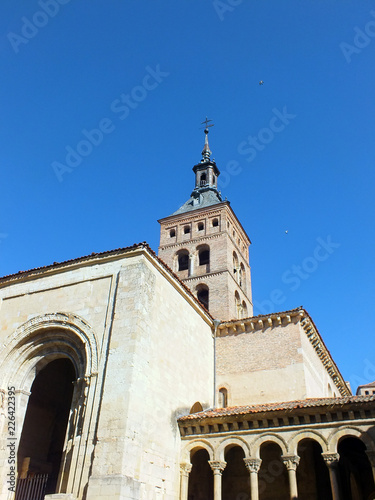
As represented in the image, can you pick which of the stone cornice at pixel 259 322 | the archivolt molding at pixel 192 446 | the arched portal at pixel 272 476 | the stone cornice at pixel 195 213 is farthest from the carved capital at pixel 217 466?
the stone cornice at pixel 195 213

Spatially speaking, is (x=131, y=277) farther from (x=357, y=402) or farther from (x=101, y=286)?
(x=357, y=402)

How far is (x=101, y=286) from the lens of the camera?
15.0 m

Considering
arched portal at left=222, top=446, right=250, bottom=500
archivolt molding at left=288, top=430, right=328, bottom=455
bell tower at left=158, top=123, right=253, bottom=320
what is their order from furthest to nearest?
bell tower at left=158, top=123, right=253, bottom=320 → arched portal at left=222, top=446, right=250, bottom=500 → archivolt molding at left=288, top=430, right=328, bottom=455

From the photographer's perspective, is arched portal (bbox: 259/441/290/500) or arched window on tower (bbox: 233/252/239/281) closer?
arched portal (bbox: 259/441/290/500)

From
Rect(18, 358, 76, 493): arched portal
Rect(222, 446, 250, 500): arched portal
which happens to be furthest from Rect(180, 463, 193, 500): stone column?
Rect(18, 358, 76, 493): arched portal

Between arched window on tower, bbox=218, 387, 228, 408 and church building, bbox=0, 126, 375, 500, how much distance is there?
106mm

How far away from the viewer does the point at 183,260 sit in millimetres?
29578

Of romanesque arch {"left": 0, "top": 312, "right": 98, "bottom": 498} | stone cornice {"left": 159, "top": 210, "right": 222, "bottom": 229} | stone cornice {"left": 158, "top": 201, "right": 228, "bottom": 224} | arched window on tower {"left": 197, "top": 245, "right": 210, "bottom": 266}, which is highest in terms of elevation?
stone cornice {"left": 158, "top": 201, "right": 228, "bottom": 224}

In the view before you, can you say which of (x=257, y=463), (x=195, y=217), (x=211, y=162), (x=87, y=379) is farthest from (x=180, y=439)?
(x=211, y=162)

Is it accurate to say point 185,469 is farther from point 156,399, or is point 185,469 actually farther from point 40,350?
point 40,350

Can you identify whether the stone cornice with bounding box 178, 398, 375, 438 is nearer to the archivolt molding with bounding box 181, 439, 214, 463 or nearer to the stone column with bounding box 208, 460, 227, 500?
the archivolt molding with bounding box 181, 439, 214, 463

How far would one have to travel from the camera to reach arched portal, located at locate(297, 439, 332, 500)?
47.3ft

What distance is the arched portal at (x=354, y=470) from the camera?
1600 centimetres

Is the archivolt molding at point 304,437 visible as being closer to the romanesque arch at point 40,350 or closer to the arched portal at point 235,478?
the arched portal at point 235,478
